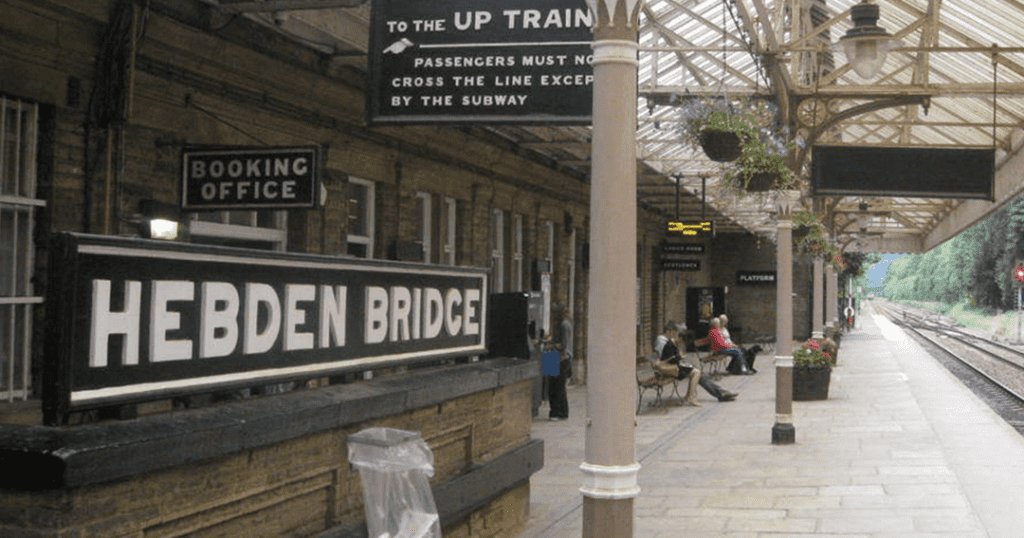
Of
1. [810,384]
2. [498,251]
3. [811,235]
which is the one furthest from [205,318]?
[811,235]

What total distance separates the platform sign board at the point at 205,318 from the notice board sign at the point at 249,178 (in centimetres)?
195

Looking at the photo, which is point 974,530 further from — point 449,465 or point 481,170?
point 481,170

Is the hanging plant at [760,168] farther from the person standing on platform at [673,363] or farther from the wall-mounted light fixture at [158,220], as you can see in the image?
the person standing on platform at [673,363]

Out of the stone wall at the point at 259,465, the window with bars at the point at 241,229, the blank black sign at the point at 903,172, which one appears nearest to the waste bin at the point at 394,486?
the stone wall at the point at 259,465

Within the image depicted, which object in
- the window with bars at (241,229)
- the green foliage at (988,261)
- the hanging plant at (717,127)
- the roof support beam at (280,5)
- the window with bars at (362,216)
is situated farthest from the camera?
the green foliage at (988,261)

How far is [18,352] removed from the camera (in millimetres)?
7977

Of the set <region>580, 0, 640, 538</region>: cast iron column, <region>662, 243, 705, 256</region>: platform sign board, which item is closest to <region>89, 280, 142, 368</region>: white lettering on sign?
<region>580, 0, 640, 538</region>: cast iron column

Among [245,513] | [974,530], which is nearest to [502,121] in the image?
[245,513]

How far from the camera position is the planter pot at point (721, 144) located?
11.0 meters

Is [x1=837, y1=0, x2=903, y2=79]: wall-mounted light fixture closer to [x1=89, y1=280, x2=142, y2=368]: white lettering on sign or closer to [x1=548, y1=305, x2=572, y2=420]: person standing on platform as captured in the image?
[x1=89, y1=280, x2=142, y2=368]: white lettering on sign

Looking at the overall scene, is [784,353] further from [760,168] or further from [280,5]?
[280,5]

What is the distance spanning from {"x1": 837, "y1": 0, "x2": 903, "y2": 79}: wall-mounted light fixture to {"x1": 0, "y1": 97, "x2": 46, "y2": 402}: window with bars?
5715 mm

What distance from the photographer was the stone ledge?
13.2 ft

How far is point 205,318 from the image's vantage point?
5.12 m
